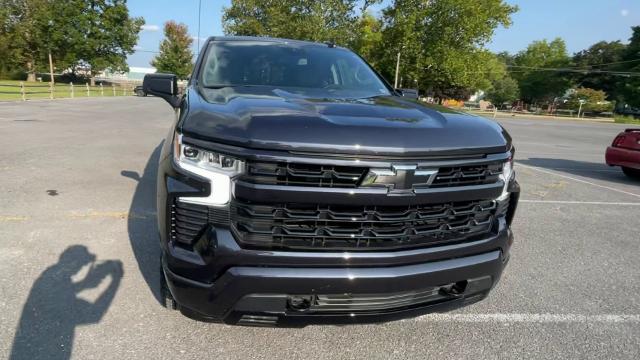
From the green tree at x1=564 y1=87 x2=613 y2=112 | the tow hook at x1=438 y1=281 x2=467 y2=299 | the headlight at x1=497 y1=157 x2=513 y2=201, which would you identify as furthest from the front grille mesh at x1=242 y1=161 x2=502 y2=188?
the green tree at x1=564 y1=87 x2=613 y2=112

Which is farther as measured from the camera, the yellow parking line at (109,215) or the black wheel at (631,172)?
the black wheel at (631,172)

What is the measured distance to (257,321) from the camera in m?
2.09

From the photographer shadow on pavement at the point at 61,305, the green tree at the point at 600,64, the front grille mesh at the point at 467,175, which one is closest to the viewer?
the front grille mesh at the point at 467,175

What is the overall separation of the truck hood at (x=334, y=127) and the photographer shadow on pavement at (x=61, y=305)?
140 cm

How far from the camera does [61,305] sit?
2.82m

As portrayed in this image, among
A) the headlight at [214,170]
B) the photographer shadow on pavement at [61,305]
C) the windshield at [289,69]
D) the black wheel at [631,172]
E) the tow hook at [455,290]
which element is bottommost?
the photographer shadow on pavement at [61,305]

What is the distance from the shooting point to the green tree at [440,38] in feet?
134

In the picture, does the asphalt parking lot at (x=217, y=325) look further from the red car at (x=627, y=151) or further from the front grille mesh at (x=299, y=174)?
the red car at (x=627, y=151)

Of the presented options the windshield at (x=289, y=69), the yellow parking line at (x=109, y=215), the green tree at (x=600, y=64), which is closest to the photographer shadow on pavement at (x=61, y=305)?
the yellow parking line at (x=109, y=215)

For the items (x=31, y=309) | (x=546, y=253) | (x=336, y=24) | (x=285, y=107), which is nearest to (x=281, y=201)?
(x=285, y=107)

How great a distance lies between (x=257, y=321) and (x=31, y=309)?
164cm

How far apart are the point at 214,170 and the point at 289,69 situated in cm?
173

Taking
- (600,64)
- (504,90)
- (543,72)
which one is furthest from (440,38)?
(600,64)

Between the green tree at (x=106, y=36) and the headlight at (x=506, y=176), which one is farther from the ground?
the green tree at (x=106, y=36)
